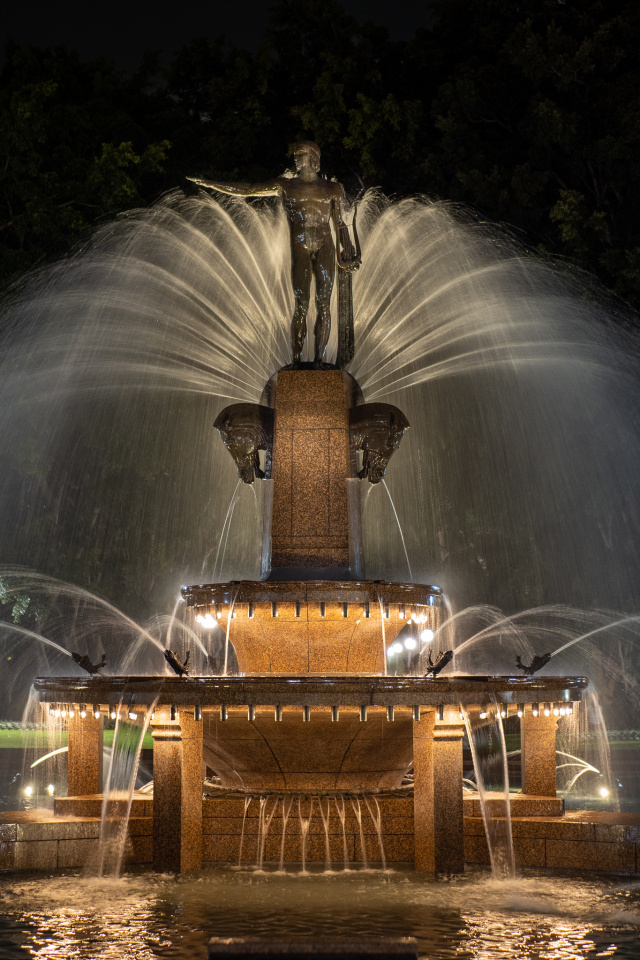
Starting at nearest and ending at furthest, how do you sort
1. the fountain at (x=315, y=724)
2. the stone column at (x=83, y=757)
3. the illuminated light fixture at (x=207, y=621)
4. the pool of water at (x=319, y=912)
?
the pool of water at (x=319, y=912) < the fountain at (x=315, y=724) < the illuminated light fixture at (x=207, y=621) < the stone column at (x=83, y=757)

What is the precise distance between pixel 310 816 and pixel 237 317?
15841 mm

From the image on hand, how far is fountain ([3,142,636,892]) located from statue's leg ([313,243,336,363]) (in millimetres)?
1493

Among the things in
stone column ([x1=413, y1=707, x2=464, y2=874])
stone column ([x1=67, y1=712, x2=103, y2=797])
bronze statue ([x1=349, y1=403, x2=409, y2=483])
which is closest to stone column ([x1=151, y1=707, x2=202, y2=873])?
stone column ([x1=413, y1=707, x2=464, y2=874])

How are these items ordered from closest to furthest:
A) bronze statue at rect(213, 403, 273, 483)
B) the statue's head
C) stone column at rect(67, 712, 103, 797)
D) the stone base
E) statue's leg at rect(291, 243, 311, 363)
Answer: the stone base → stone column at rect(67, 712, 103, 797) → bronze statue at rect(213, 403, 273, 483) → the statue's head → statue's leg at rect(291, 243, 311, 363)

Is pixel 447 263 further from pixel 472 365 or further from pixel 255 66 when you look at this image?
pixel 255 66

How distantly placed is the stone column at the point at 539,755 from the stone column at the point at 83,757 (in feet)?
16.5

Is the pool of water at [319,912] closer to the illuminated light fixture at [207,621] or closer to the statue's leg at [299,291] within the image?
the illuminated light fixture at [207,621]

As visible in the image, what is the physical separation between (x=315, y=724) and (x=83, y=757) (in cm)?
344

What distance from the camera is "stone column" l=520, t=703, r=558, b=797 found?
12.9m

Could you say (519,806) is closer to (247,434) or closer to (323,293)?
(247,434)

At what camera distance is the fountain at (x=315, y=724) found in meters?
10.6

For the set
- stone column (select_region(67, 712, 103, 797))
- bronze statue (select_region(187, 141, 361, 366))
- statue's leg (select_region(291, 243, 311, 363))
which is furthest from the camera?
statue's leg (select_region(291, 243, 311, 363))

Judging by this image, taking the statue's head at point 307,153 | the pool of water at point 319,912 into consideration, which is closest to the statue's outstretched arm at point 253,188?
the statue's head at point 307,153

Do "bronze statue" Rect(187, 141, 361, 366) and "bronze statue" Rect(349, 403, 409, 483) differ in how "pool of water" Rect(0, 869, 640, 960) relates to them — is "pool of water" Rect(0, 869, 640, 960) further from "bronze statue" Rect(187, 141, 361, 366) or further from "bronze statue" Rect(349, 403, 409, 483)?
"bronze statue" Rect(187, 141, 361, 366)
